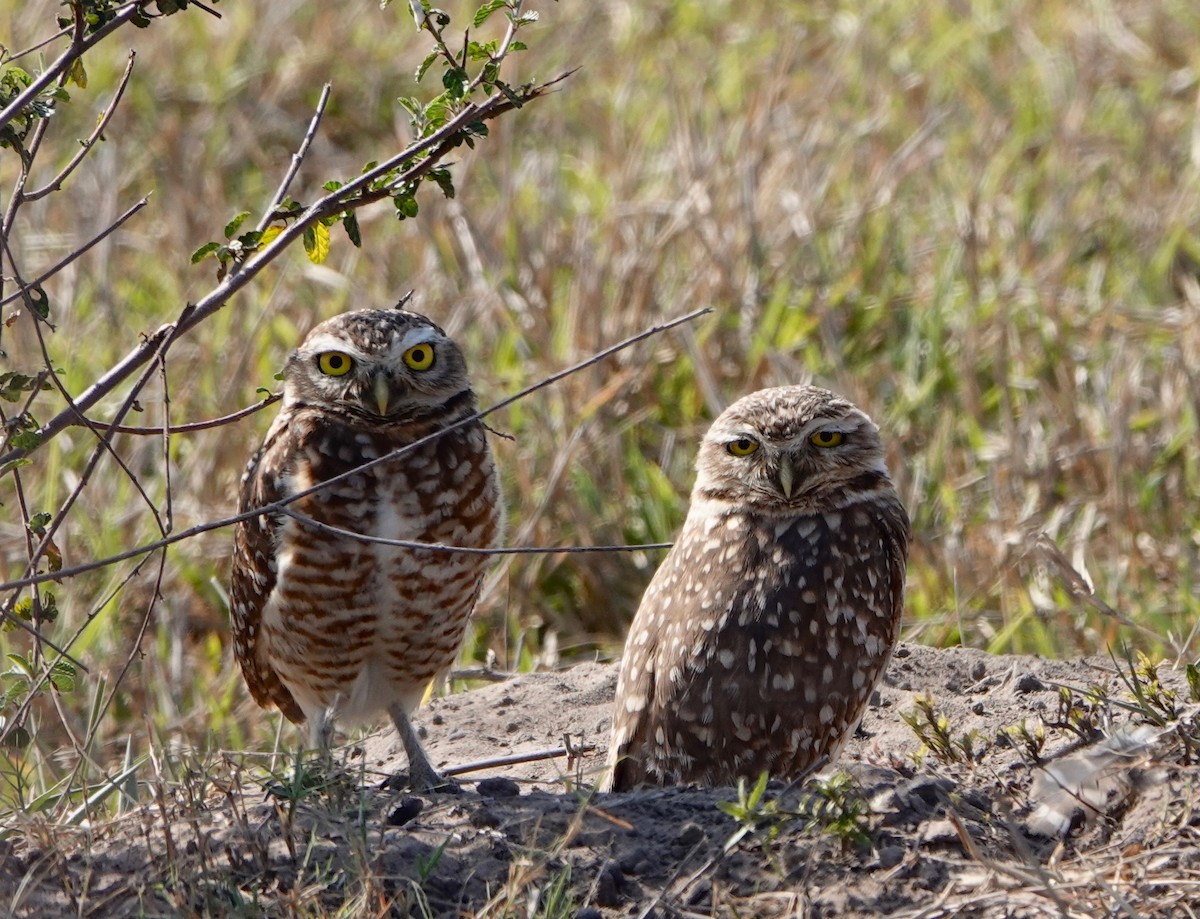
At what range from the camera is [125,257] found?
8.32 meters

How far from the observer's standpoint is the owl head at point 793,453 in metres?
4.33

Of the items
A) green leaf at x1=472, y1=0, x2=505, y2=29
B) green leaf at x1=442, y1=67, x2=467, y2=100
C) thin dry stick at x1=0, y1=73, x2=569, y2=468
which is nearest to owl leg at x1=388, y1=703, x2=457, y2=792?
thin dry stick at x1=0, y1=73, x2=569, y2=468

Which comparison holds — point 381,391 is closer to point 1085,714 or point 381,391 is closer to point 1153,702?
point 1085,714

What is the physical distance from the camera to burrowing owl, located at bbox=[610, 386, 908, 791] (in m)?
4.11

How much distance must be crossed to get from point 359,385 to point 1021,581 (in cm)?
255

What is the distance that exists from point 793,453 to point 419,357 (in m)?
→ 0.98

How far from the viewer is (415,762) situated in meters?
4.33

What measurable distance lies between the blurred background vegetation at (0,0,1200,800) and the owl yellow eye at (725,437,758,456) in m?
0.87

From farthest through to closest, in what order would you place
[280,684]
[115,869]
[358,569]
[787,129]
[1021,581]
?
[787,129] → [1021,581] → [280,684] → [358,569] → [115,869]

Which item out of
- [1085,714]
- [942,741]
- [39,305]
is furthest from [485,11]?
[1085,714]

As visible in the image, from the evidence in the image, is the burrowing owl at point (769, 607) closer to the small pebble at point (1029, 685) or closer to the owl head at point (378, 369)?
the small pebble at point (1029, 685)

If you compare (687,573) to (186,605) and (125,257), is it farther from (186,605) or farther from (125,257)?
(125,257)

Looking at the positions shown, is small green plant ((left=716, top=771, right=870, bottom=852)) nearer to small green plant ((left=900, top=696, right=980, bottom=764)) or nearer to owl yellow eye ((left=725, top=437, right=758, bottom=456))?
small green plant ((left=900, top=696, right=980, bottom=764))

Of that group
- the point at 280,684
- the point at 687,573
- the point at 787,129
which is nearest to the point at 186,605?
the point at 280,684
